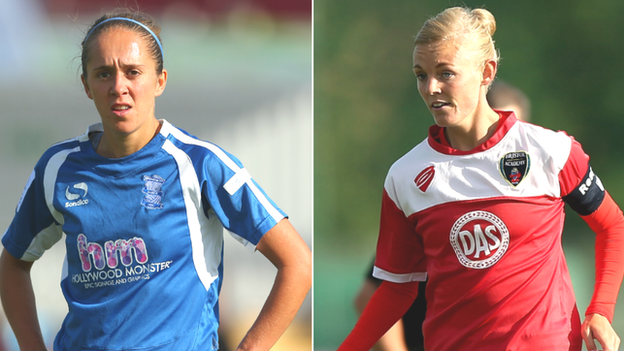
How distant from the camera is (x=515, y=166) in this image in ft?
6.45

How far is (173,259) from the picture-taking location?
1.86 meters

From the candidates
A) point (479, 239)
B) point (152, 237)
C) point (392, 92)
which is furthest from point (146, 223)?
point (392, 92)

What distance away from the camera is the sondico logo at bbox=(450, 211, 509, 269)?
6.34ft

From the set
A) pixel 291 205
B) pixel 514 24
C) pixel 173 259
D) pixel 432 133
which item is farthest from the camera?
pixel 514 24

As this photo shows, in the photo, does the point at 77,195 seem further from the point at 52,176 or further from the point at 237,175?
the point at 237,175

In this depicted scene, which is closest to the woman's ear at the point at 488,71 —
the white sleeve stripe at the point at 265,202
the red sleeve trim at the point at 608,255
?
the red sleeve trim at the point at 608,255

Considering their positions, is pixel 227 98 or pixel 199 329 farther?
pixel 227 98

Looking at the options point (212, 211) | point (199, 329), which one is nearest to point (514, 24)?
point (212, 211)

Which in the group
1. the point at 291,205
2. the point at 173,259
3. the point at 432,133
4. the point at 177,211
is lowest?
the point at 291,205

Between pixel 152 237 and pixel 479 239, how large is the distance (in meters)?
1.09

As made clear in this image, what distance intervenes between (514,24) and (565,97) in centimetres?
61

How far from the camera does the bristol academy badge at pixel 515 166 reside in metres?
1.96

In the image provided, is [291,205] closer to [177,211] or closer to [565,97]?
[177,211]

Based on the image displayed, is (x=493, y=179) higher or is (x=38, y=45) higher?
(x=38, y=45)
